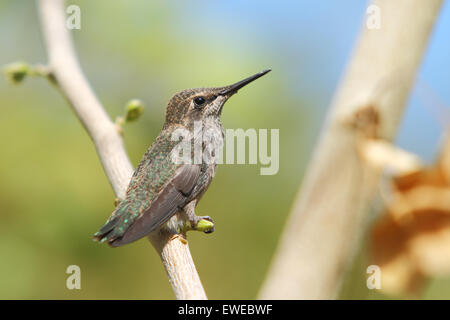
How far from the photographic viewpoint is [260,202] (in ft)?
16.6

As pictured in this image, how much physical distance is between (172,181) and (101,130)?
59cm

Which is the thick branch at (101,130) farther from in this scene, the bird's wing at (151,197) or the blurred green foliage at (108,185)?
the blurred green foliage at (108,185)

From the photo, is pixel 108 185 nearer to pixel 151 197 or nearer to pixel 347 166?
pixel 151 197

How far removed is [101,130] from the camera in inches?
109

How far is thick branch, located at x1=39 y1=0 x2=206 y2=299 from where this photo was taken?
205 centimetres

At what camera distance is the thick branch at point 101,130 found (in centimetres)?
205

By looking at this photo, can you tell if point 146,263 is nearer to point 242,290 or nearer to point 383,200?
point 242,290

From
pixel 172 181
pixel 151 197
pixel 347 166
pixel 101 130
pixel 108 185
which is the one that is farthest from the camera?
Result: pixel 108 185

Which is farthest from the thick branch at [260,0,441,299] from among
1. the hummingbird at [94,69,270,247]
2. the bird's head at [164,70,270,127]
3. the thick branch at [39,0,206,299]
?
the bird's head at [164,70,270,127]

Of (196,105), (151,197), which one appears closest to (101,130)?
(151,197)

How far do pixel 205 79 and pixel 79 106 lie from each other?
2.48 m

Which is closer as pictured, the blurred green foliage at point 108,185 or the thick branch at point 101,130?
the thick branch at point 101,130

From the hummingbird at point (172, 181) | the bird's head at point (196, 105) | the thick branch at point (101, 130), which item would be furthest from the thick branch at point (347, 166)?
the bird's head at point (196, 105)

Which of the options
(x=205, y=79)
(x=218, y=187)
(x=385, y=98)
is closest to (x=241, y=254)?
(x=218, y=187)
